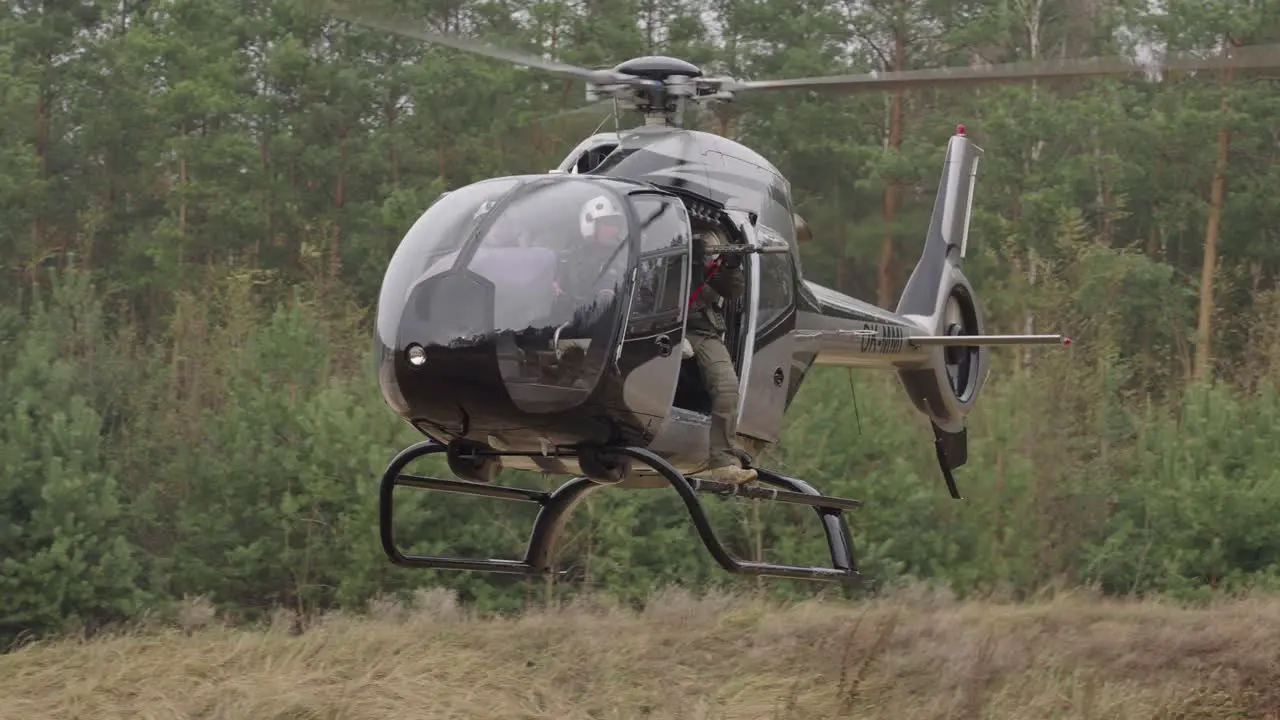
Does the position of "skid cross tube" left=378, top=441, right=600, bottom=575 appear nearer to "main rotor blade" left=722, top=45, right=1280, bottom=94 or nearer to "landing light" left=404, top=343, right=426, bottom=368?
"landing light" left=404, top=343, right=426, bottom=368

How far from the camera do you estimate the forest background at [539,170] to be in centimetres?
2147

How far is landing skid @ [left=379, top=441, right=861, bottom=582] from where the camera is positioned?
284 inches

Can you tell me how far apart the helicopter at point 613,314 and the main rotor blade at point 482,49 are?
18 millimetres

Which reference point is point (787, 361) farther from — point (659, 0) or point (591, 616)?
point (659, 0)

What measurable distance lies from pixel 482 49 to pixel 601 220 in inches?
56.1

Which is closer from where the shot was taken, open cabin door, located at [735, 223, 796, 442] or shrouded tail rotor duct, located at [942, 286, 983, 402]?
open cabin door, located at [735, 223, 796, 442]

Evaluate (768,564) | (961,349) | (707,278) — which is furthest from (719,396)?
(961,349)

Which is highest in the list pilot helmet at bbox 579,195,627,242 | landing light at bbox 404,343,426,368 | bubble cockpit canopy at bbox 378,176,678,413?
pilot helmet at bbox 579,195,627,242

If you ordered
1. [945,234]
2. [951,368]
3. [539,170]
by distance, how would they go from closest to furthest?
[951,368]
[945,234]
[539,170]

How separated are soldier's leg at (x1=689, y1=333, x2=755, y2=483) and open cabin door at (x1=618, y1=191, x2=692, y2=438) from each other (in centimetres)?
45

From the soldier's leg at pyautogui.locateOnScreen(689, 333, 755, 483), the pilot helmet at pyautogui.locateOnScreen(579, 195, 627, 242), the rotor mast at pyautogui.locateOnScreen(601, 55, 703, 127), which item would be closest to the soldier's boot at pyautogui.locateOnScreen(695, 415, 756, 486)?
the soldier's leg at pyautogui.locateOnScreen(689, 333, 755, 483)

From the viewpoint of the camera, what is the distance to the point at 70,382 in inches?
875

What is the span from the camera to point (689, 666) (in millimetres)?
16422

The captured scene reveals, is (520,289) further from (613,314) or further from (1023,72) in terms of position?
(1023,72)
